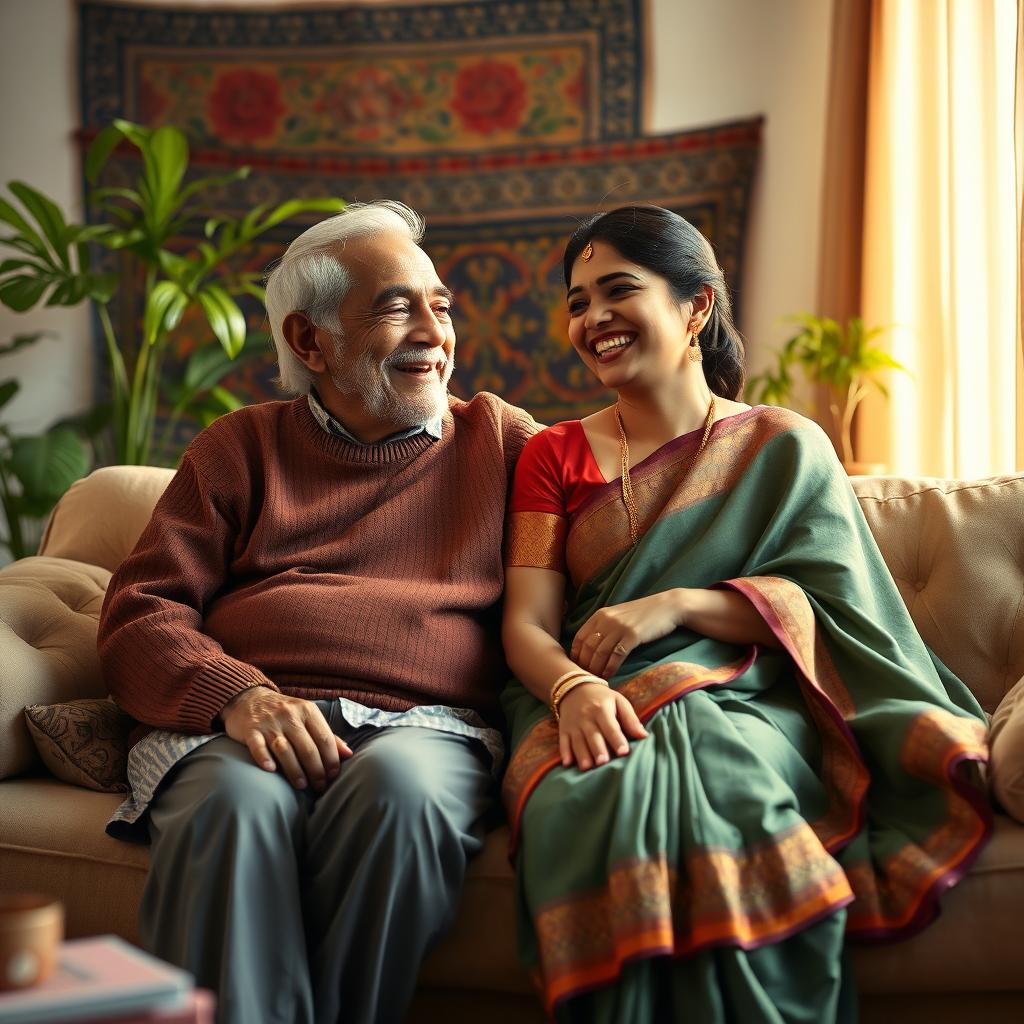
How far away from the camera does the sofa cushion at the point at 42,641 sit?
184 centimetres

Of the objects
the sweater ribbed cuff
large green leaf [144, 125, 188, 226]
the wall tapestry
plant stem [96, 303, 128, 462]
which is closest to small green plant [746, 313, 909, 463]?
the wall tapestry

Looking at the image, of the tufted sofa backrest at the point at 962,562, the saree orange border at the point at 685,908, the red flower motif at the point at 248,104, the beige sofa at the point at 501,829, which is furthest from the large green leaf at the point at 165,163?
the saree orange border at the point at 685,908

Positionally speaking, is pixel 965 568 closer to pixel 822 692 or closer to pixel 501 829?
pixel 822 692

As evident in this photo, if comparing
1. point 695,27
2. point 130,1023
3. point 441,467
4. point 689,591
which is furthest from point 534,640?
point 695,27

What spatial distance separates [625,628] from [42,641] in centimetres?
101

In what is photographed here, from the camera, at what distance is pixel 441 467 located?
2080 mm

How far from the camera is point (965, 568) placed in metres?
2.03

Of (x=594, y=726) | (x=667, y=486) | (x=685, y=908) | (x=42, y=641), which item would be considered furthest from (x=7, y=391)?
(x=685, y=908)

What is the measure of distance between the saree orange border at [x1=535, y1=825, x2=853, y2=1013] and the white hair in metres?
1.11

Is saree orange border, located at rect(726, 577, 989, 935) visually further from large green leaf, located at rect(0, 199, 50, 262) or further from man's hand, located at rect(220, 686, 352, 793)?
large green leaf, located at rect(0, 199, 50, 262)

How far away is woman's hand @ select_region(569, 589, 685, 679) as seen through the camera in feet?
5.72

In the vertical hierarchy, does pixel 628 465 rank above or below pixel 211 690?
above

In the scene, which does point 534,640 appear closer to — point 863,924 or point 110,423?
point 863,924

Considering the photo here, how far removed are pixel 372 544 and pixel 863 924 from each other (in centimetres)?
94
